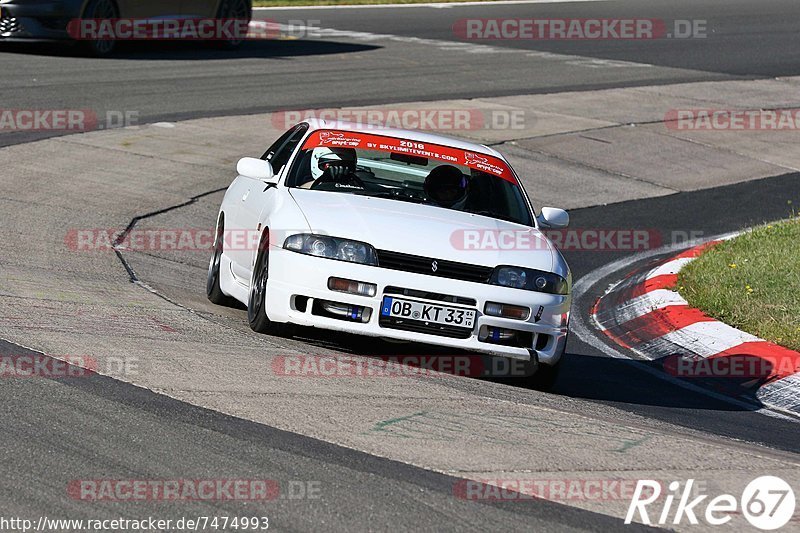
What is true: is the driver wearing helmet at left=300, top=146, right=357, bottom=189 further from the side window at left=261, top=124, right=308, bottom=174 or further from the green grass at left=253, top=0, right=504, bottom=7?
A: the green grass at left=253, top=0, right=504, bottom=7

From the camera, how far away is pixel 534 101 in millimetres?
20562

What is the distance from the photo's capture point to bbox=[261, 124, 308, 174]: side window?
357 inches

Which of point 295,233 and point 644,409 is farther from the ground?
point 295,233

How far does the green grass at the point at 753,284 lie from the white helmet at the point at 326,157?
3.13 m

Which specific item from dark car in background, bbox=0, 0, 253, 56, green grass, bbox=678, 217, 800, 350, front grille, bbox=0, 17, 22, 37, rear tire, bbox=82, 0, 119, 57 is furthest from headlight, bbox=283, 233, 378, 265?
A: rear tire, bbox=82, 0, 119, 57

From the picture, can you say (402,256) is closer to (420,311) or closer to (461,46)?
(420,311)

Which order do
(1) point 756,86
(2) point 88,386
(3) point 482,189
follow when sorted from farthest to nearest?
(1) point 756,86 < (3) point 482,189 < (2) point 88,386

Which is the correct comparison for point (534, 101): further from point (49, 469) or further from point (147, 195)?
point (49, 469)

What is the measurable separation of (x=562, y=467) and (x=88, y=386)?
2.13m

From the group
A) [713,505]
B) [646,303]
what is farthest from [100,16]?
[713,505]

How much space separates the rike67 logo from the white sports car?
215 cm

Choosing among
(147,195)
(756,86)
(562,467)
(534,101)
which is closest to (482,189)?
(562,467)

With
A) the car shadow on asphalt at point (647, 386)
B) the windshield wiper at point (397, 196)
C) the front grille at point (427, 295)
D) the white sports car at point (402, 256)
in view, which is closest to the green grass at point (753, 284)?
the car shadow on asphalt at point (647, 386)

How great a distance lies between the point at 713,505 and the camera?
5.23 meters
